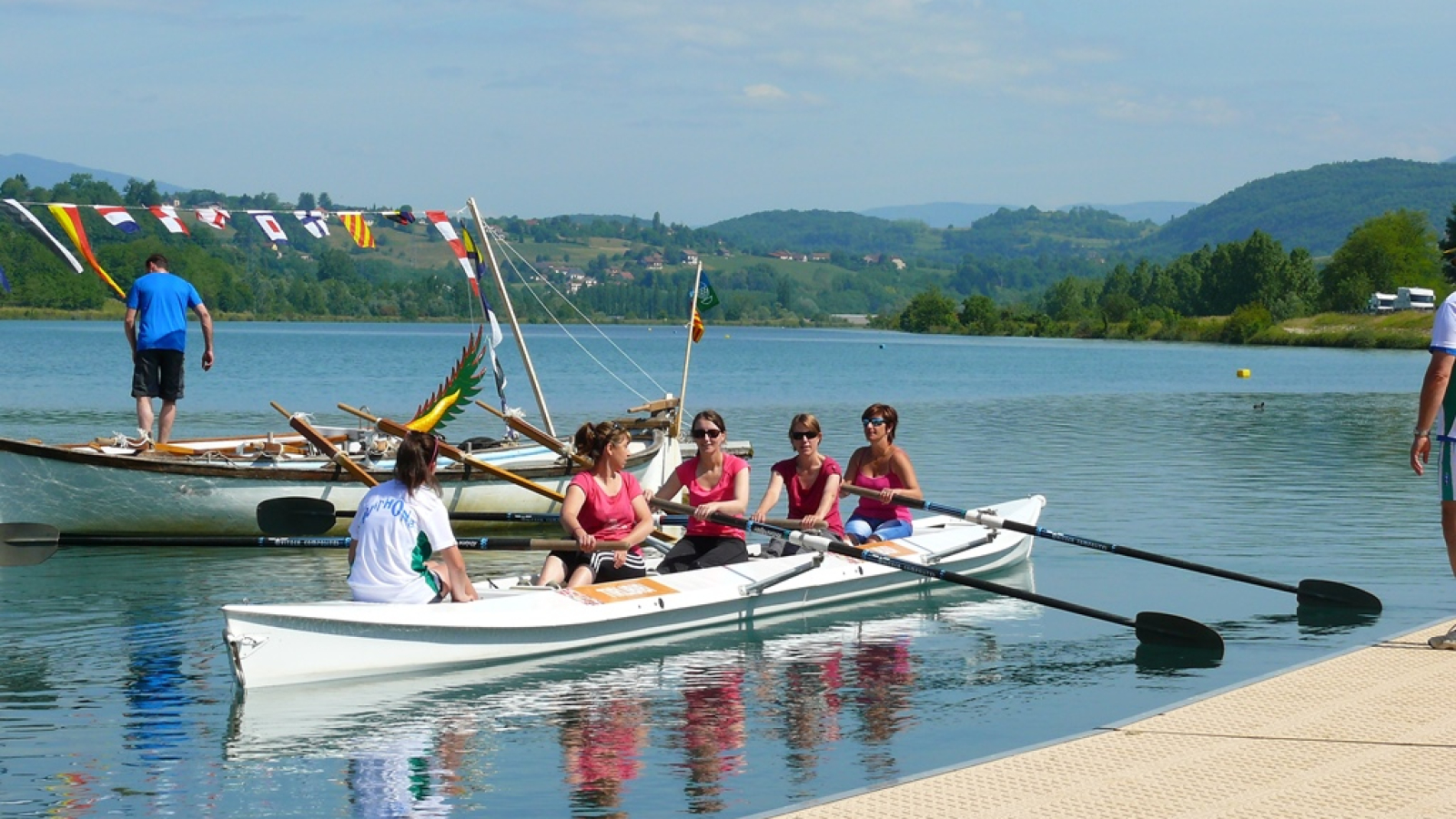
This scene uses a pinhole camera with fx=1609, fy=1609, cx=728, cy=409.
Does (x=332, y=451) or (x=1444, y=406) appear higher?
(x=1444, y=406)

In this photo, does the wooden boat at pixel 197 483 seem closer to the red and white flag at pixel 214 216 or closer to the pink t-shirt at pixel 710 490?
the red and white flag at pixel 214 216

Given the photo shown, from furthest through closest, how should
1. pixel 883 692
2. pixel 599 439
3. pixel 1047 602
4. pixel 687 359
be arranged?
pixel 687 359 → pixel 1047 602 → pixel 599 439 → pixel 883 692

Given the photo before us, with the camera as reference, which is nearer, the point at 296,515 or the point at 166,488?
the point at 296,515

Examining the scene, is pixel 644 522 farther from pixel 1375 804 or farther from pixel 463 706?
pixel 1375 804

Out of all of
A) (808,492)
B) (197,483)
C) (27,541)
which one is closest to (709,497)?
(808,492)

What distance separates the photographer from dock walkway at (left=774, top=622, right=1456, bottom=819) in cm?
674

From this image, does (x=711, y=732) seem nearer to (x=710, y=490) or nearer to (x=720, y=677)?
(x=720, y=677)

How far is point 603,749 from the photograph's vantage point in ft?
30.6

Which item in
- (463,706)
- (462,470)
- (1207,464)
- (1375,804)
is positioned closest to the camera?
(1375,804)

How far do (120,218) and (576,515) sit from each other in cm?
924

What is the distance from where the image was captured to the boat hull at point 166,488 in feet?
52.9

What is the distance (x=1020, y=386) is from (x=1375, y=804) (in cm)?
5433

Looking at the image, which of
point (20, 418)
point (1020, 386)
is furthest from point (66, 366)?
point (1020, 386)

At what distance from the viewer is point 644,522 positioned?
12.3 m
